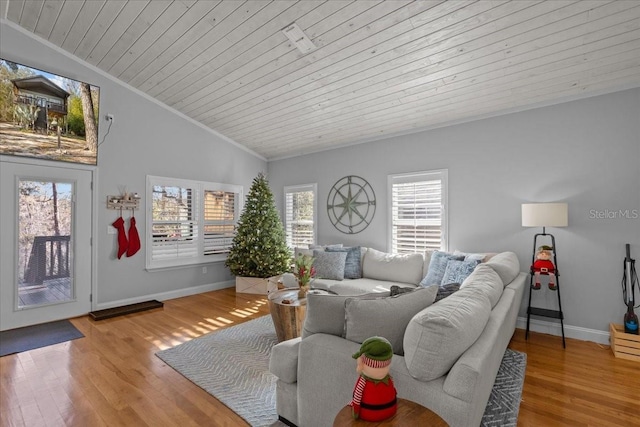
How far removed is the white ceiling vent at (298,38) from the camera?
10.3 feet

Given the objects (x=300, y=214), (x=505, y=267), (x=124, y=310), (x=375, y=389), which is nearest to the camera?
(x=375, y=389)

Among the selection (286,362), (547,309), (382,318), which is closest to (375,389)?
(382,318)

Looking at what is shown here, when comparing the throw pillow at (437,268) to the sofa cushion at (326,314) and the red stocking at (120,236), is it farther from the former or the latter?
the red stocking at (120,236)

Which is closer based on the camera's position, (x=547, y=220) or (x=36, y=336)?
(x=547, y=220)

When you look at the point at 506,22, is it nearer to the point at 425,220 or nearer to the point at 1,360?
the point at 425,220

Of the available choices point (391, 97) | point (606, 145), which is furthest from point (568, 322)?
point (391, 97)

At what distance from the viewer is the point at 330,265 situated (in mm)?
4895

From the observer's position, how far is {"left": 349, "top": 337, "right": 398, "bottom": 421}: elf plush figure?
1230mm

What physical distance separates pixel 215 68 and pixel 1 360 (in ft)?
12.7

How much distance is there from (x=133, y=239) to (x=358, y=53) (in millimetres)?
4219

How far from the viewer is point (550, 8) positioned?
100 inches

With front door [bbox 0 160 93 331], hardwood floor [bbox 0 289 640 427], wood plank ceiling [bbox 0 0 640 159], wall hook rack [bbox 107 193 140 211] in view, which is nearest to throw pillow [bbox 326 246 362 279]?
wood plank ceiling [bbox 0 0 640 159]

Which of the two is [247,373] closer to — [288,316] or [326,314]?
[288,316]

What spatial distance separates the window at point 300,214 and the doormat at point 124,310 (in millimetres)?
2761
